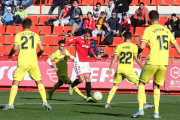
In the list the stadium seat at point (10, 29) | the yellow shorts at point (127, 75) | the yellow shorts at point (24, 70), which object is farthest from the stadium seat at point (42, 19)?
the yellow shorts at point (24, 70)

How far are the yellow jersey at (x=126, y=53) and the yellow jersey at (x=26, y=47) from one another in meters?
2.05

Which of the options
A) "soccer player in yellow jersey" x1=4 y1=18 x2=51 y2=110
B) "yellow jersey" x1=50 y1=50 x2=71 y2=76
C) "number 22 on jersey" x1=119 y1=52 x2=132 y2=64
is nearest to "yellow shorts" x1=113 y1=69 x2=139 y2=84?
"number 22 on jersey" x1=119 y1=52 x2=132 y2=64

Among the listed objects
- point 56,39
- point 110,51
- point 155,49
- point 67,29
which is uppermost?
point 155,49

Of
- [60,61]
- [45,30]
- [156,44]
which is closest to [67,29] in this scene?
[45,30]

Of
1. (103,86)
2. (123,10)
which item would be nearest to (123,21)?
(123,10)

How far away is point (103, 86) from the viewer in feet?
46.8

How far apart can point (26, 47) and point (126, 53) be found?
2.49m

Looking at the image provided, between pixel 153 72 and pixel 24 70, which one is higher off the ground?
pixel 153 72

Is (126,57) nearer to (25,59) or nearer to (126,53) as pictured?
(126,53)

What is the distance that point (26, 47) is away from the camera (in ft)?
26.2

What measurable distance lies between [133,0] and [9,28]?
7770mm

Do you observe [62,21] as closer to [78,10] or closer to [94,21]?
[78,10]

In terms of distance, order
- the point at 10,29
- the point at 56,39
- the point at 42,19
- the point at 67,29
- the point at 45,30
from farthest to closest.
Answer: the point at 42,19, the point at 10,29, the point at 45,30, the point at 67,29, the point at 56,39

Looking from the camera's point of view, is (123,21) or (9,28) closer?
(123,21)
